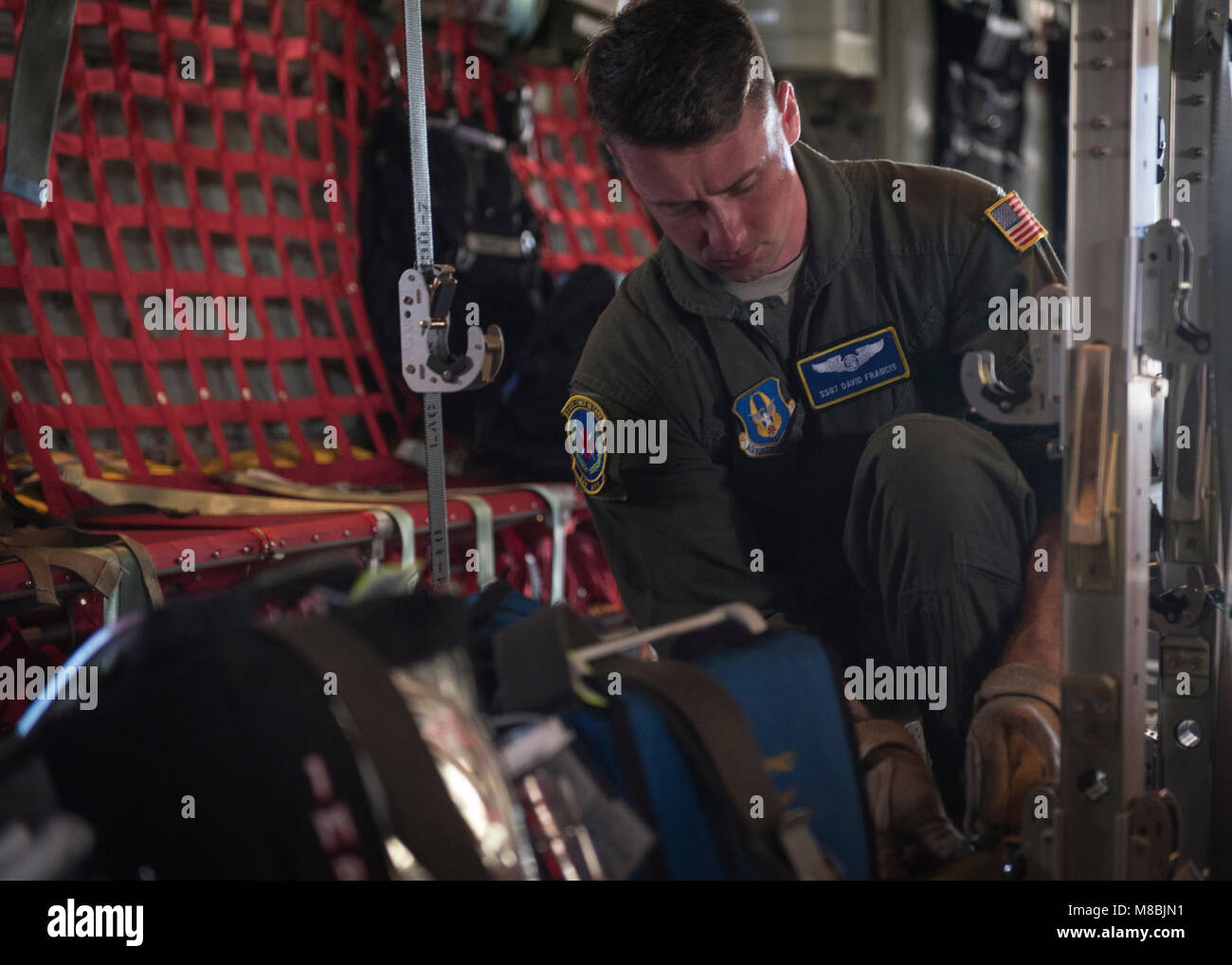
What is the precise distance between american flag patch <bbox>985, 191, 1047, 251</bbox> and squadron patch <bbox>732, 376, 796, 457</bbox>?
1.38 feet

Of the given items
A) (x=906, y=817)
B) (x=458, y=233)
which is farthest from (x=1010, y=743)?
(x=458, y=233)

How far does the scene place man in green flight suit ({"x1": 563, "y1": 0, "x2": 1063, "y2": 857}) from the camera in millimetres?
1675

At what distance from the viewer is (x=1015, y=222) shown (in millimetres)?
1872

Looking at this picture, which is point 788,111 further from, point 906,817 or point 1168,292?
point 906,817

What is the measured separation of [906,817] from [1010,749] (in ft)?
Answer: 0.43

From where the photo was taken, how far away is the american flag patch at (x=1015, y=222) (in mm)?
1840

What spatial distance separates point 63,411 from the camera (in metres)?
2.97

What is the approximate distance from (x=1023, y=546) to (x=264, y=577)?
38.8 inches

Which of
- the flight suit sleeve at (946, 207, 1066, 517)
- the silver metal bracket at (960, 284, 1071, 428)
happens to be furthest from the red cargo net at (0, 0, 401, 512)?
the silver metal bracket at (960, 284, 1071, 428)

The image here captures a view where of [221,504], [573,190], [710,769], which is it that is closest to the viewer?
[710,769]

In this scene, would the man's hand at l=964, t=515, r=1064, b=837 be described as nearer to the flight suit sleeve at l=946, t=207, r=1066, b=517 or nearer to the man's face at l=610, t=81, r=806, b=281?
the flight suit sleeve at l=946, t=207, r=1066, b=517

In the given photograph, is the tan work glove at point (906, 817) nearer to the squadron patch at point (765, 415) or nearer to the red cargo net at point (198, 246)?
the squadron patch at point (765, 415)
